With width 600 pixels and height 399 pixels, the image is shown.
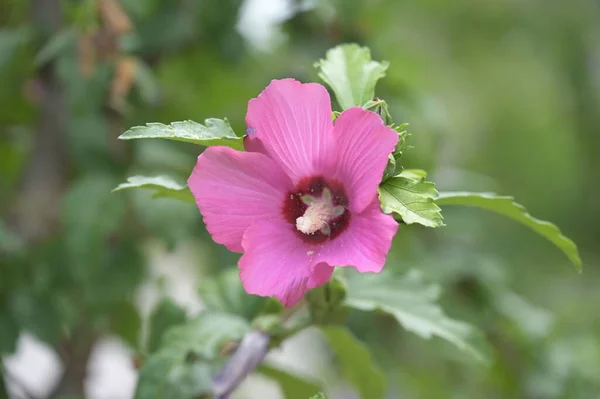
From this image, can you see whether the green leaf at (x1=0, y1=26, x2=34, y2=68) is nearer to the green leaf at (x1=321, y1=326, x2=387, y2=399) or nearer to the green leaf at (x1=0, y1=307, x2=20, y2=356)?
the green leaf at (x1=0, y1=307, x2=20, y2=356)

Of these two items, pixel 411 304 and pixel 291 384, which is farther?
pixel 291 384

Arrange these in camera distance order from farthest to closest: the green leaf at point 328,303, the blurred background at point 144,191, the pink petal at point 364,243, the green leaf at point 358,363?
the blurred background at point 144,191
the green leaf at point 358,363
the green leaf at point 328,303
the pink petal at point 364,243

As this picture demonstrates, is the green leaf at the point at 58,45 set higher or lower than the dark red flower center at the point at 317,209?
lower

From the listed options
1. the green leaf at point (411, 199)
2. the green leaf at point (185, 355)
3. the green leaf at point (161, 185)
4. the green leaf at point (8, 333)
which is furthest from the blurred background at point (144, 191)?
the green leaf at point (411, 199)

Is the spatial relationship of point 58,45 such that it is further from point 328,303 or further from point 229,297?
point 328,303

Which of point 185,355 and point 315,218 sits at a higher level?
point 315,218

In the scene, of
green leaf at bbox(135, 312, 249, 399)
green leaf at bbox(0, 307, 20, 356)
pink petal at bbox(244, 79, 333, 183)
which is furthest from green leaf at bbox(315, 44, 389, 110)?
green leaf at bbox(0, 307, 20, 356)

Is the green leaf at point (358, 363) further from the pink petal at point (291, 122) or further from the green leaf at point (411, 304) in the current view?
the pink petal at point (291, 122)

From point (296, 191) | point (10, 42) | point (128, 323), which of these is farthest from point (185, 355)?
point (10, 42)
